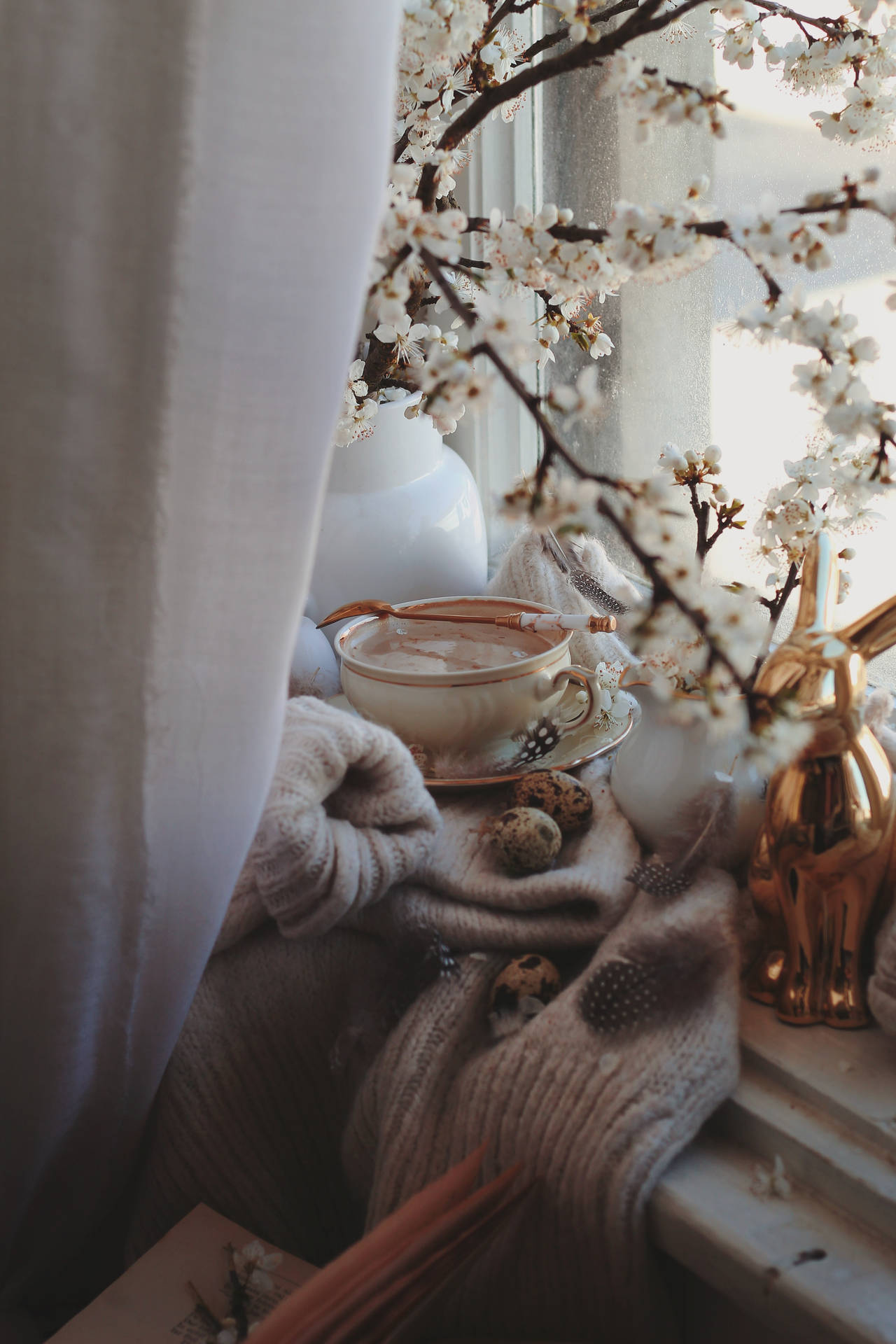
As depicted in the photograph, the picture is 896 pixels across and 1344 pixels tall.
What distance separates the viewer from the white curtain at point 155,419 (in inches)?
11.0

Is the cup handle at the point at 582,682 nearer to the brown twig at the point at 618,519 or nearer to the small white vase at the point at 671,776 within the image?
the small white vase at the point at 671,776

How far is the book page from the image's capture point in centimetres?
45

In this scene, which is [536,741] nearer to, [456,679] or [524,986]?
[456,679]

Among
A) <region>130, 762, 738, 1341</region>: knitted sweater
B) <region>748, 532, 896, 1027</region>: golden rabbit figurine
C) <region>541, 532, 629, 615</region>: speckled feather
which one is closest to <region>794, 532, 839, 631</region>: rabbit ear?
<region>748, 532, 896, 1027</region>: golden rabbit figurine

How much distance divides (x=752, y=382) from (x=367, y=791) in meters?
0.43

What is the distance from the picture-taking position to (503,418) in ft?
3.31

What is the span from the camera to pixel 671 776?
544 mm

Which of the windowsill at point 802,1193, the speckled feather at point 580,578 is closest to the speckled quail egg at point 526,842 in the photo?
the windowsill at point 802,1193

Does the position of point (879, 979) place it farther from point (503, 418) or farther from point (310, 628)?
point (503, 418)

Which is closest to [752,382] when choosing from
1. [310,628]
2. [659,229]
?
[310,628]

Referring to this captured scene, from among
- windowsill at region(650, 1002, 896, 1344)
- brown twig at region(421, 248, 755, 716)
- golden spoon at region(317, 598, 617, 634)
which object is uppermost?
brown twig at region(421, 248, 755, 716)

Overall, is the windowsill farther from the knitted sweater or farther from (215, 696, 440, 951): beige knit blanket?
(215, 696, 440, 951): beige knit blanket

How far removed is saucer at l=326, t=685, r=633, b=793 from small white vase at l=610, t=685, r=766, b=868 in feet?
0.16

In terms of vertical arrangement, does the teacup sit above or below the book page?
above
